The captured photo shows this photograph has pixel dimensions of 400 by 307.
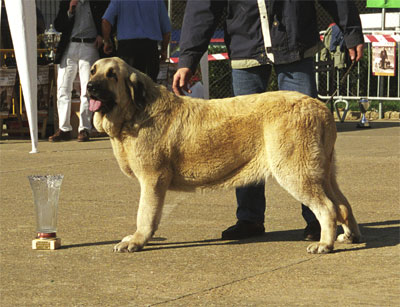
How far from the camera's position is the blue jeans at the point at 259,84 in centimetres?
618

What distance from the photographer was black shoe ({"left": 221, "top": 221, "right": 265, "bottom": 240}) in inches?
237

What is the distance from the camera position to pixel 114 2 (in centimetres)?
1170

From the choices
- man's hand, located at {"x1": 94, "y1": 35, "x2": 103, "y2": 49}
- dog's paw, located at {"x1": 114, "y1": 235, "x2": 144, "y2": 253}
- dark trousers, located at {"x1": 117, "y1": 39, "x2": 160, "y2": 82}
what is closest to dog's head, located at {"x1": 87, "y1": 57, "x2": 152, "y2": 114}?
dog's paw, located at {"x1": 114, "y1": 235, "x2": 144, "y2": 253}

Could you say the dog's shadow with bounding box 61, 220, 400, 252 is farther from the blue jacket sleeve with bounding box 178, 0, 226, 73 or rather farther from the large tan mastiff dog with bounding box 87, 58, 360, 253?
the blue jacket sleeve with bounding box 178, 0, 226, 73

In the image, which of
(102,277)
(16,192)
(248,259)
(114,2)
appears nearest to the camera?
(102,277)

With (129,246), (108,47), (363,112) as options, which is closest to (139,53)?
(108,47)

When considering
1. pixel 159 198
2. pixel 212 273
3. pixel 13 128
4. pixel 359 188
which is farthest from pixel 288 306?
pixel 13 128

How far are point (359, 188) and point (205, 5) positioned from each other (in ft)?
9.13

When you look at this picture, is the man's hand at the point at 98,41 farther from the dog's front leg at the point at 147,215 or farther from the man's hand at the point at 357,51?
the dog's front leg at the point at 147,215

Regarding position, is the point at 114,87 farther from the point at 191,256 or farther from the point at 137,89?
the point at 191,256

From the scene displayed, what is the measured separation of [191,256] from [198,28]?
5.61 ft

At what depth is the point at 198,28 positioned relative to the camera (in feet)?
20.3

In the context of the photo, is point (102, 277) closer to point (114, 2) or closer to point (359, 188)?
point (359, 188)

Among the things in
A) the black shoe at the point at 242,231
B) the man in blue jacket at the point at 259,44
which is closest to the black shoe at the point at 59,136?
the man in blue jacket at the point at 259,44
